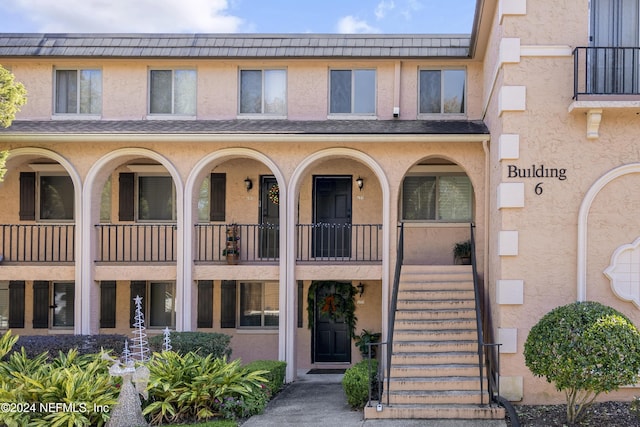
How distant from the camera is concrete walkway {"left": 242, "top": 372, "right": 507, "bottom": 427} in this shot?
28.9 ft

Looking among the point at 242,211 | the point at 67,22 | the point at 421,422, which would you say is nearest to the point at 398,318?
the point at 421,422

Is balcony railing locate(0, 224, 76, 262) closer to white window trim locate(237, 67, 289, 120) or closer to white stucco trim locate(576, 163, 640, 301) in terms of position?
white window trim locate(237, 67, 289, 120)

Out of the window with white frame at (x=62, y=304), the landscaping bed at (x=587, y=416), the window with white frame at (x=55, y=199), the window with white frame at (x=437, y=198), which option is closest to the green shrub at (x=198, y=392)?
the landscaping bed at (x=587, y=416)

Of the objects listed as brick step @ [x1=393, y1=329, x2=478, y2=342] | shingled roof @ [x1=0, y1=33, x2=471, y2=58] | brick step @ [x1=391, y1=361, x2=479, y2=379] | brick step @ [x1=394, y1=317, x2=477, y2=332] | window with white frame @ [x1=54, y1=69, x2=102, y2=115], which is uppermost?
shingled roof @ [x1=0, y1=33, x2=471, y2=58]

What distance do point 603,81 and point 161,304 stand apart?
1122 centimetres

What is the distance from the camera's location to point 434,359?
1002 centimetres

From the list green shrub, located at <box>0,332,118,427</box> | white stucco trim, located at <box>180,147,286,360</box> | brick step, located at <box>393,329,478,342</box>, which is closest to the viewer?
green shrub, located at <box>0,332,118,427</box>

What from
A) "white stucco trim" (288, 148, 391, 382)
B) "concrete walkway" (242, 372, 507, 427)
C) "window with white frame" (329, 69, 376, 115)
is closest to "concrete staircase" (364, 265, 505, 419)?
"concrete walkway" (242, 372, 507, 427)

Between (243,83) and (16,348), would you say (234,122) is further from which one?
(16,348)

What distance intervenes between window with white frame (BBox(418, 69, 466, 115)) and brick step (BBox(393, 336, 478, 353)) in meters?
5.72

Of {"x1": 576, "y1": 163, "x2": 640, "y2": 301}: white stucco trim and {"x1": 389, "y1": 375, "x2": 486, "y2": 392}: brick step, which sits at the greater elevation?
{"x1": 576, "y1": 163, "x2": 640, "y2": 301}: white stucco trim

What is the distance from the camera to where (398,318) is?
10906 mm

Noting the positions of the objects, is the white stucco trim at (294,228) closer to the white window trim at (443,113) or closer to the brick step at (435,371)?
the brick step at (435,371)

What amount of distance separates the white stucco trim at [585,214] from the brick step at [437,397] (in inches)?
92.9
